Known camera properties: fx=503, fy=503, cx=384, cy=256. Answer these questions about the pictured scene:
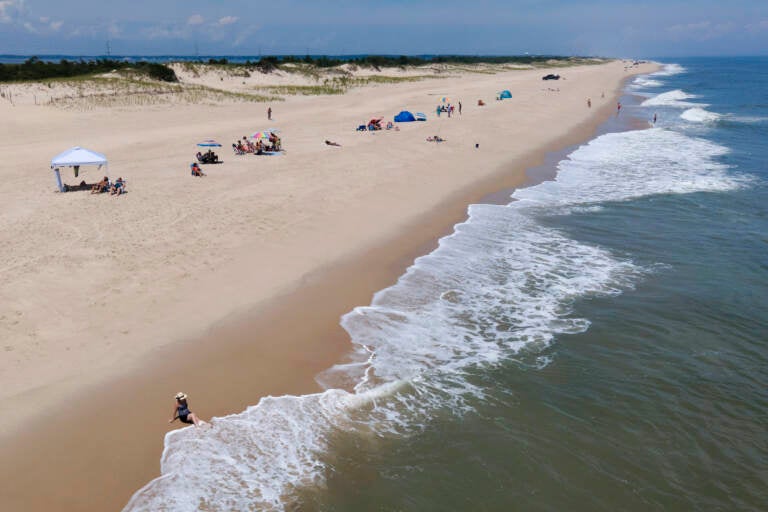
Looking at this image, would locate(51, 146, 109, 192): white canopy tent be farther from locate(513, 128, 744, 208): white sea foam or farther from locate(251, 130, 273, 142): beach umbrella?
locate(513, 128, 744, 208): white sea foam

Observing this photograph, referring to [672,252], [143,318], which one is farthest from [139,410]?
[672,252]

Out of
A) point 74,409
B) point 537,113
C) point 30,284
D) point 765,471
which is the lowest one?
point 765,471

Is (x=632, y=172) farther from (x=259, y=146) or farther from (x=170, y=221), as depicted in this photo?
(x=170, y=221)

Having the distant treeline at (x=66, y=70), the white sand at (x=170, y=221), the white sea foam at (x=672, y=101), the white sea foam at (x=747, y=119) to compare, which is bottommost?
the white sand at (x=170, y=221)

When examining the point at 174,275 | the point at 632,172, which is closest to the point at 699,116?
the point at 632,172

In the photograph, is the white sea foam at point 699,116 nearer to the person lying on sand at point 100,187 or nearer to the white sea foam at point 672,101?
the white sea foam at point 672,101

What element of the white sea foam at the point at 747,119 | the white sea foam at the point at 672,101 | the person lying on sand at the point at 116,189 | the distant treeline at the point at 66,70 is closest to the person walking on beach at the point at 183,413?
the person lying on sand at the point at 116,189

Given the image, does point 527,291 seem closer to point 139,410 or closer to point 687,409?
point 687,409

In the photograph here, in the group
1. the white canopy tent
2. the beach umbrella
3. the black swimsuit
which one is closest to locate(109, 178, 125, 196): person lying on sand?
the white canopy tent
